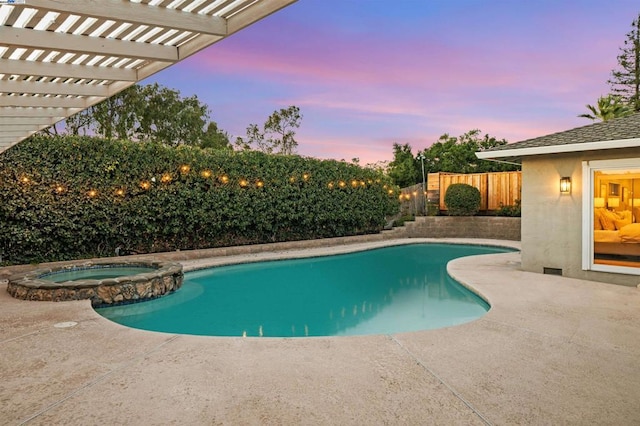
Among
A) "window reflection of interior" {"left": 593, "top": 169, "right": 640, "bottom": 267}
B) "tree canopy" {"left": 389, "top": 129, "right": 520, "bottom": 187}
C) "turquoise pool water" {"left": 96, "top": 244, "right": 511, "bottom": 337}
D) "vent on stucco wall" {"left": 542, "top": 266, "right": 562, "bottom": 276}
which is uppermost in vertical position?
"tree canopy" {"left": 389, "top": 129, "right": 520, "bottom": 187}

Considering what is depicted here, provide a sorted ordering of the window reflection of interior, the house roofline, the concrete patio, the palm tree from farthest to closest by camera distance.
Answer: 1. the palm tree
2. the window reflection of interior
3. the house roofline
4. the concrete patio

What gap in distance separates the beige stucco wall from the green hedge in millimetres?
7388

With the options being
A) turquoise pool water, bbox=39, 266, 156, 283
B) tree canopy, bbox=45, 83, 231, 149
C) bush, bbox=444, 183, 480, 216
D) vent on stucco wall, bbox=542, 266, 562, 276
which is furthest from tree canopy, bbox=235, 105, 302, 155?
vent on stucco wall, bbox=542, 266, 562, 276

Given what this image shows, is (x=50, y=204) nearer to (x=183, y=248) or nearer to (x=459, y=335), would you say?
(x=183, y=248)

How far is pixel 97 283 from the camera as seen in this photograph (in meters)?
6.73

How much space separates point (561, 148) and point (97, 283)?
864cm

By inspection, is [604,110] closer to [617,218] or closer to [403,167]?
[403,167]

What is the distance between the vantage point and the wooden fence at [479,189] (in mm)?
16578

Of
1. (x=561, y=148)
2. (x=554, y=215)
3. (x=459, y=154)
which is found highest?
(x=459, y=154)

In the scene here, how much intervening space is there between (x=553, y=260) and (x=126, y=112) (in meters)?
20.8

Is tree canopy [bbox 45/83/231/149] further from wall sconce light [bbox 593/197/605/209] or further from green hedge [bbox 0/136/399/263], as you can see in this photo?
wall sconce light [bbox 593/197/605/209]

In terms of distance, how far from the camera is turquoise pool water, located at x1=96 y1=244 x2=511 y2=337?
237 inches

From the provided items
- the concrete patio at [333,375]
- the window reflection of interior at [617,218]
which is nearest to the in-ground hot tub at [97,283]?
the concrete patio at [333,375]

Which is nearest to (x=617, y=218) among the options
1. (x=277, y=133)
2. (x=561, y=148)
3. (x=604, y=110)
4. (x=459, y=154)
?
(x=561, y=148)
